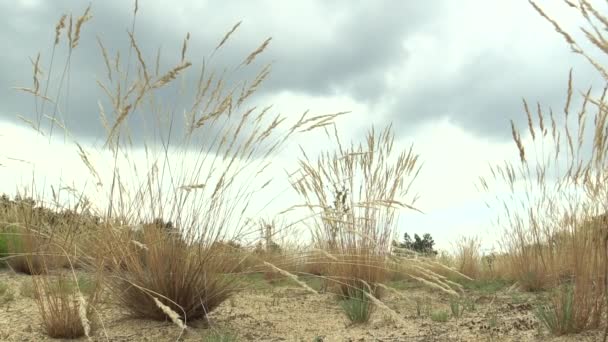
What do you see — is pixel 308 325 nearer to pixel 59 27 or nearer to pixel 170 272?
pixel 170 272

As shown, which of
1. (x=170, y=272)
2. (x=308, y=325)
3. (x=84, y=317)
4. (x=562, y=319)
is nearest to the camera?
(x=84, y=317)

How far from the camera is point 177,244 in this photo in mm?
2918

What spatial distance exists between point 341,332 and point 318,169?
1515 mm

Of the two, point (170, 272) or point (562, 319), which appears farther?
point (170, 272)

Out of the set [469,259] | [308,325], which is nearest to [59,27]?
[308,325]

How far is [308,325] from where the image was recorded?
11.2 ft

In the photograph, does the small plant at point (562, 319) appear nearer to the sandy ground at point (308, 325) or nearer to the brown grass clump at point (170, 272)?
the sandy ground at point (308, 325)

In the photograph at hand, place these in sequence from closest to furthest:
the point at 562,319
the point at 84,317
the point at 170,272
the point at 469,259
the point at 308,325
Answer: the point at 84,317 < the point at 562,319 < the point at 170,272 < the point at 308,325 < the point at 469,259

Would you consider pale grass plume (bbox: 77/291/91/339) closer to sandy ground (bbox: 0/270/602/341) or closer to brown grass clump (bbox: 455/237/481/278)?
sandy ground (bbox: 0/270/602/341)

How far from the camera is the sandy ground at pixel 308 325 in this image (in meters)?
2.90

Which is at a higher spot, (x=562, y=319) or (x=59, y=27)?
(x=59, y=27)

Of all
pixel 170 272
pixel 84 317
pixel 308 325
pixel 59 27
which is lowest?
pixel 308 325

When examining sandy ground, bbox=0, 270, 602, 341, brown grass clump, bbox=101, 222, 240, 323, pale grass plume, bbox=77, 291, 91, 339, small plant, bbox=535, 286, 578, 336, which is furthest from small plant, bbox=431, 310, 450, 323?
pale grass plume, bbox=77, 291, 91, 339

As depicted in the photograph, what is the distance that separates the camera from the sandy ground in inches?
114
